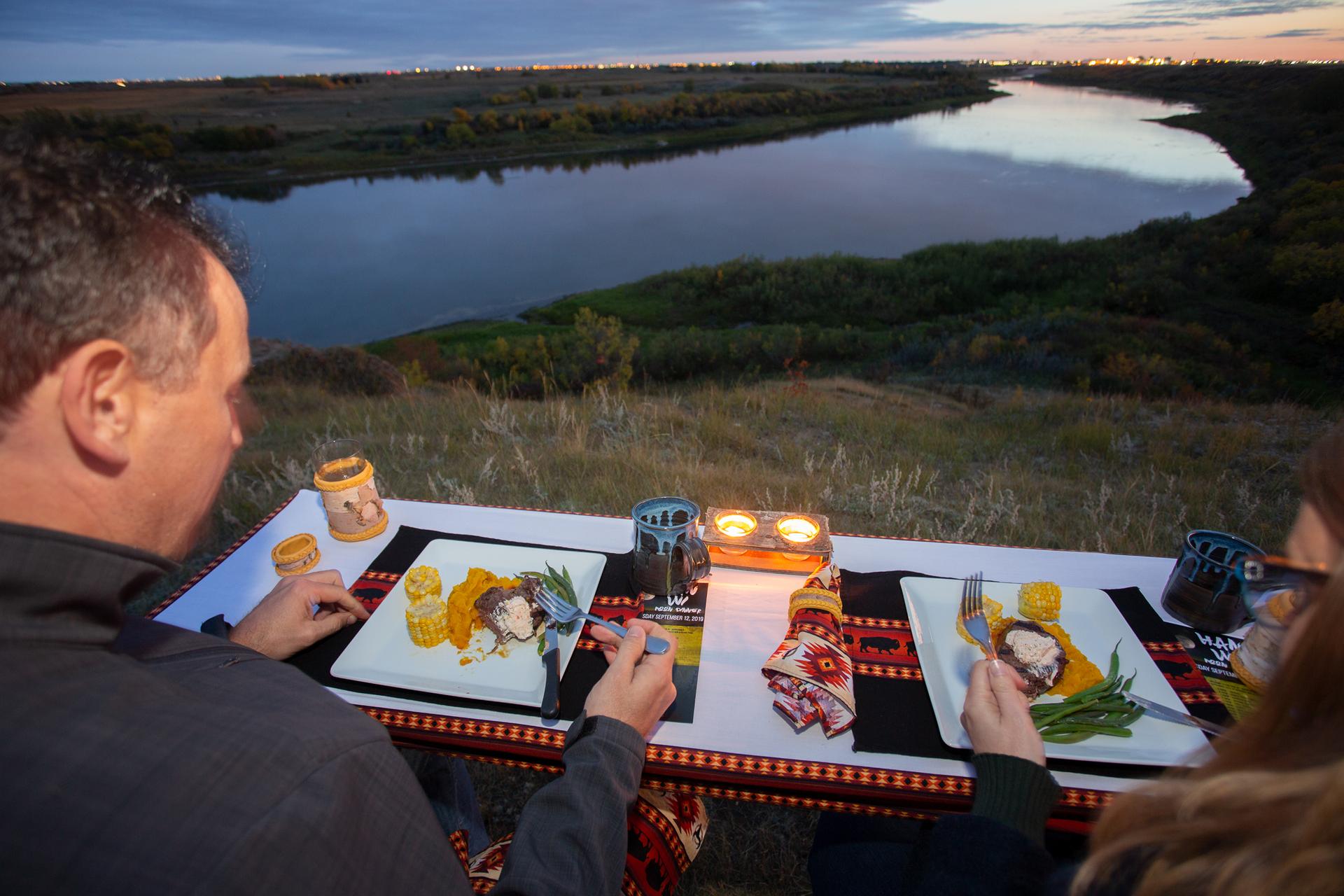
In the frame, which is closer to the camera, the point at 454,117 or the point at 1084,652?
the point at 1084,652

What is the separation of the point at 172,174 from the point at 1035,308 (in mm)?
21446

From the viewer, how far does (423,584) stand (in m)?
1.49

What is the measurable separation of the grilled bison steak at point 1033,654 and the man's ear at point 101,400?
1.63 meters

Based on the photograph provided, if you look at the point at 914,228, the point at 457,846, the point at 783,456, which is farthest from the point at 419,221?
the point at 457,846

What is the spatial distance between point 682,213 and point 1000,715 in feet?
142

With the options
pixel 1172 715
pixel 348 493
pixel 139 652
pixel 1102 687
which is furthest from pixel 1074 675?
pixel 348 493

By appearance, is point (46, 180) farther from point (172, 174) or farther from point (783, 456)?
point (783, 456)

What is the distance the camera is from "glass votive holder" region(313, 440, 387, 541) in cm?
179

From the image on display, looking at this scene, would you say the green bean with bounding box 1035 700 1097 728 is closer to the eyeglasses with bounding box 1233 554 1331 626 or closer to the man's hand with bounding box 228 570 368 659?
the eyeglasses with bounding box 1233 554 1331 626

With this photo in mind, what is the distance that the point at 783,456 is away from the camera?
15.2 ft

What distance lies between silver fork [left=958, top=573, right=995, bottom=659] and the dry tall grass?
118cm

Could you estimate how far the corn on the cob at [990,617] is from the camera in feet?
4.63

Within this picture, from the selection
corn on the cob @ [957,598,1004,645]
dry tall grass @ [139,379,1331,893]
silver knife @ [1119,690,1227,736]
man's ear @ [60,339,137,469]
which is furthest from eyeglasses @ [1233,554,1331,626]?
man's ear @ [60,339,137,469]

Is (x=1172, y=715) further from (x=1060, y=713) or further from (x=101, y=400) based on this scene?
(x=101, y=400)
